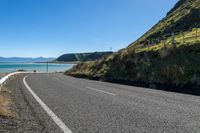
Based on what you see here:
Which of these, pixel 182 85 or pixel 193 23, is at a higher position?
pixel 193 23

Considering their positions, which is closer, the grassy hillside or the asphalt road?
the asphalt road

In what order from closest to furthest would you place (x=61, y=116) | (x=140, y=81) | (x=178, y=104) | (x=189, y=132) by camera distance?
(x=189, y=132), (x=61, y=116), (x=178, y=104), (x=140, y=81)

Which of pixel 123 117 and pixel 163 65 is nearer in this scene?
pixel 123 117

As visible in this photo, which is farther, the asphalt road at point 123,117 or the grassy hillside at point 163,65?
the grassy hillside at point 163,65

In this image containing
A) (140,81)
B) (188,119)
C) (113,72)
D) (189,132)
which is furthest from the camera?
(113,72)

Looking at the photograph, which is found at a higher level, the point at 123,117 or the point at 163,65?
the point at 163,65

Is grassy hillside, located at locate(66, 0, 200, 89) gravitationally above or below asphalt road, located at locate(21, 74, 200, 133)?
above

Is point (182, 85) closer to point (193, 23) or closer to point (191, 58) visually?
point (191, 58)

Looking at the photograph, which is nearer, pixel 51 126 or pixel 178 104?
pixel 51 126

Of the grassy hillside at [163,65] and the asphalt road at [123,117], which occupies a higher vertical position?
the grassy hillside at [163,65]

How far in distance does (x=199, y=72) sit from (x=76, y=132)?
42.0ft

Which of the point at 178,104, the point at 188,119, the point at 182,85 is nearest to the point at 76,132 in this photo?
the point at 188,119

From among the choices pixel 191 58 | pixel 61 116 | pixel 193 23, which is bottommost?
pixel 61 116

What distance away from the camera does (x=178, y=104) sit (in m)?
11.5
